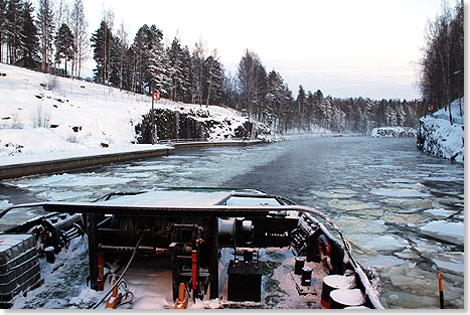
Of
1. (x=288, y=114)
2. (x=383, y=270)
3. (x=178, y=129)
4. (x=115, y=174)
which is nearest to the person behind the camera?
(x=383, y=270)

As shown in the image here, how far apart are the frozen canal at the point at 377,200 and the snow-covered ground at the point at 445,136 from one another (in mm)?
8570

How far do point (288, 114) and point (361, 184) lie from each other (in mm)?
71405

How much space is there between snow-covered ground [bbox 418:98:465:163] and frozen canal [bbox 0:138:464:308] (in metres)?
8.57

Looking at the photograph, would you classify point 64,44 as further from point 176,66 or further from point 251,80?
point 251,80

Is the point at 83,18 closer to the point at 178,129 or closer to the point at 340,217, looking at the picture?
the point at 178,129

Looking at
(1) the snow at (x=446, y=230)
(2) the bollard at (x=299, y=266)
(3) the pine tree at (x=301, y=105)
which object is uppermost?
(3) the pine tree at (x=301, y=105)

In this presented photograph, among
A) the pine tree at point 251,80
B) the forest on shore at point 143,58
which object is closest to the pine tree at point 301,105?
the forest on shore at point 143,58

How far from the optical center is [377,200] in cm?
1047

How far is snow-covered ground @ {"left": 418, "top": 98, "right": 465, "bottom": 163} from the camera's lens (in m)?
24.1

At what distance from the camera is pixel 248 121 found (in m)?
53.1

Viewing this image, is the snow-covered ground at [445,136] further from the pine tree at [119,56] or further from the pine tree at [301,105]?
the pine tree at [301,105]

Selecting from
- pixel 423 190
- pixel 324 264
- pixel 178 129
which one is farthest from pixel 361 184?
pixel 178 129

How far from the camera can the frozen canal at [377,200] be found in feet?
16.7

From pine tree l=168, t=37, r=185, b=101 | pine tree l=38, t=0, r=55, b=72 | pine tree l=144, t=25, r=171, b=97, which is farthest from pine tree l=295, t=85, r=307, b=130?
pine tree l=38, t=0, r=55, b=72
